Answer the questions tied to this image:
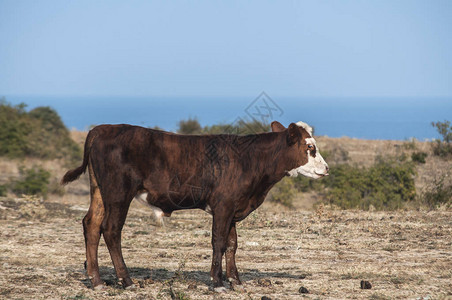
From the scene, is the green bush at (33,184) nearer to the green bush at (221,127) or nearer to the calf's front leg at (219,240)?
the green bush at (221,127)

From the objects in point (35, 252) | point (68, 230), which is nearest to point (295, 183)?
point (68, 230)

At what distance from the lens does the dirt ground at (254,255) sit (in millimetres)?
8969

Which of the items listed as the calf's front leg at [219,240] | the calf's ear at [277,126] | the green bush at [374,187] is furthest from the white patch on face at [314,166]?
the green bush at [374,187]

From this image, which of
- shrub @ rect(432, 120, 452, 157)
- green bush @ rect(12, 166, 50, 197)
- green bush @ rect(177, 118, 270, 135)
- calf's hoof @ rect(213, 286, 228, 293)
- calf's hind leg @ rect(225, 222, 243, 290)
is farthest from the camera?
shrub @ rect(432, 120, 452, 157)

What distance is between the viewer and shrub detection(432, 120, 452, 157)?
1214 inches

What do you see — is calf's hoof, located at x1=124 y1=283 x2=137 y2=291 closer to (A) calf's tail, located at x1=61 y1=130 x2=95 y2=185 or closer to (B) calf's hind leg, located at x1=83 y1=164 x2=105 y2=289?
(B) calf's hind leg, located at x1=83 y1=164 x2=105 y2=289

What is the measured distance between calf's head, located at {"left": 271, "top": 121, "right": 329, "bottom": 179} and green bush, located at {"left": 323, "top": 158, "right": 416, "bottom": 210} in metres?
12.3

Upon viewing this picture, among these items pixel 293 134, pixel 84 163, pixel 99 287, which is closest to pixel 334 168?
pixel 293 134

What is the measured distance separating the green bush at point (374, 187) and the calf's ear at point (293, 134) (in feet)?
40.5

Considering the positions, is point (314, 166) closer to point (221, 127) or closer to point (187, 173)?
point (187, 173)

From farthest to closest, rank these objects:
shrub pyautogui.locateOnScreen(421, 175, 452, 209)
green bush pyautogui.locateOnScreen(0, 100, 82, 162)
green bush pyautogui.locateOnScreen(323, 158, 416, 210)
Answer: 1. green bush pyautogui.locateOnScreen(0, 100, 82, 162)
2. green bush pyautogui.locateOnScreen(323, 158, 416, 210)
3. shrub pyautogui.locateOnScreen(421, 175, 452, 209)

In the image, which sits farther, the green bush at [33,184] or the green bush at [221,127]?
the green bush at [33,184]

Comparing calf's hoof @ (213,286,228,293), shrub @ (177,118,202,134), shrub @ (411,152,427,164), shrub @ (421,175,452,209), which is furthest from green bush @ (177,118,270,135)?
shrub @ (411,152,427,164)

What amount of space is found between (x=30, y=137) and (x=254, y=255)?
22383 millimetres
